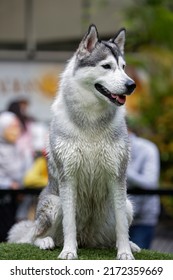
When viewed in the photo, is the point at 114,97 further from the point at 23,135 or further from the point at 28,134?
the point at 28,134

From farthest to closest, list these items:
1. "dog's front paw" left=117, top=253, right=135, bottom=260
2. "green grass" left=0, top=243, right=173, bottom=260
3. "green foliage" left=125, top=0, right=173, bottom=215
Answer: "green foliage" left=125, top=0, right=173, bottom=215 → "green grass" left=0, top=243, right=173, bottom=260 → "dog's front paw" left=117, top=253, right=135, bottom=260

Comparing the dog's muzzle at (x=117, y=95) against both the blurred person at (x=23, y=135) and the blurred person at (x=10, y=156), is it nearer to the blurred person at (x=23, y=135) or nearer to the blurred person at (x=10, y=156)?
the blurred person at (x=10, y=156)

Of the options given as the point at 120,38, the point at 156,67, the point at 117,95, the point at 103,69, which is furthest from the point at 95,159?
the point at 156,67

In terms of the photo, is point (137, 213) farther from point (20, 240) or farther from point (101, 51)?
point (101, 51)

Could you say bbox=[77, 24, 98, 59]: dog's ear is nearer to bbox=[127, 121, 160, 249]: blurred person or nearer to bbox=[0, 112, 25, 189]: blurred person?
bbox=[127, 121, 160, 249]: blurred person

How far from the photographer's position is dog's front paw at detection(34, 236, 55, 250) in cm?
789

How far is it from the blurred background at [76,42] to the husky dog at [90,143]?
6152mm

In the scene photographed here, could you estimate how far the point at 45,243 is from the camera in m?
7.93

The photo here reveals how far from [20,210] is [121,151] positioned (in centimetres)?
403

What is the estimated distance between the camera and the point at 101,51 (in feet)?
24.1

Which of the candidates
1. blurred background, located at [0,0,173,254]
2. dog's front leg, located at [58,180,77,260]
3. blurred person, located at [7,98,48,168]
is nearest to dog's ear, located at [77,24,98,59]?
dog's front leg, located at [58,180,77,260]

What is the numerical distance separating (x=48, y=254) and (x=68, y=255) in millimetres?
319

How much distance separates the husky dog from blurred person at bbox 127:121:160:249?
3.34 metres
